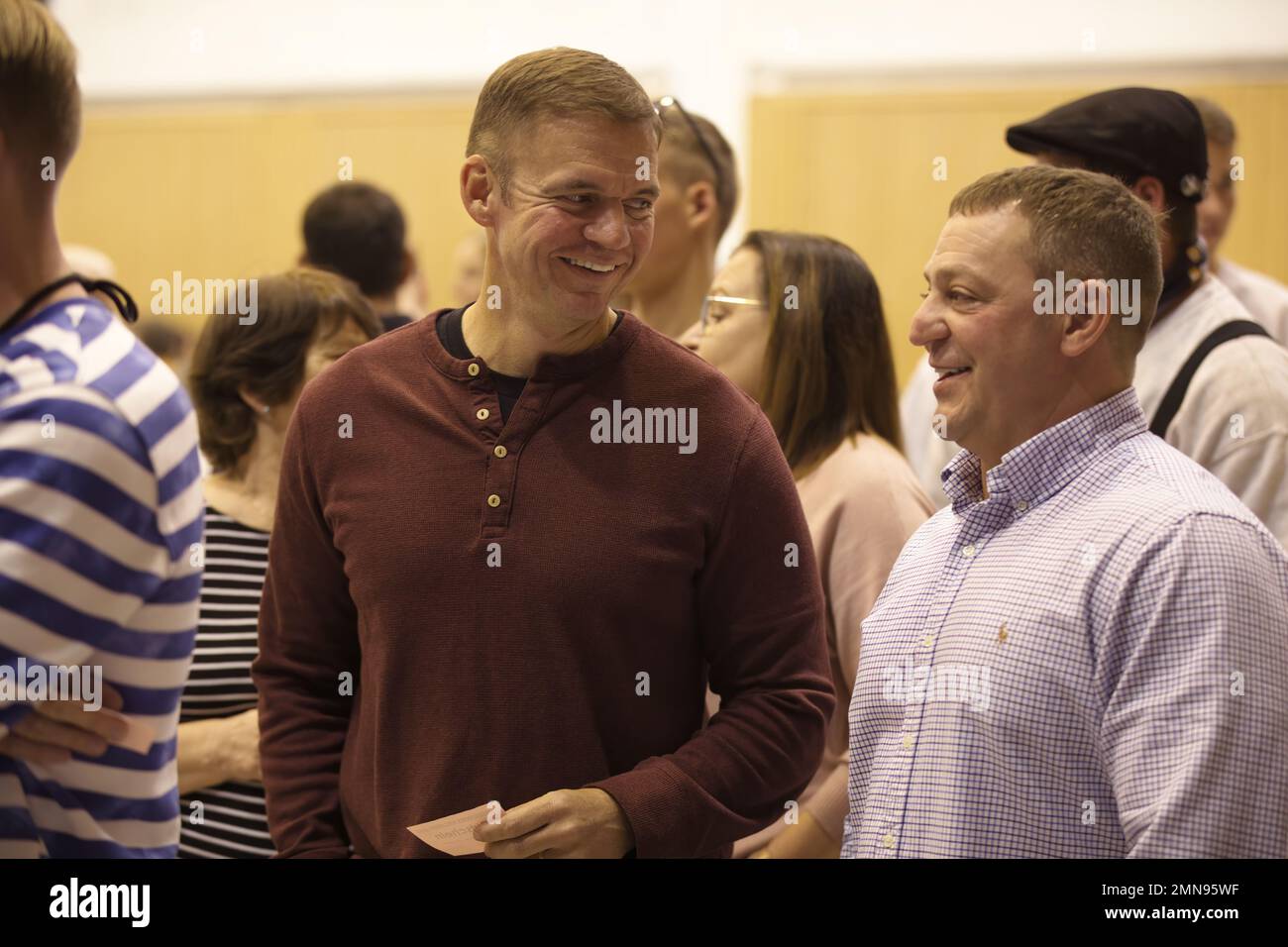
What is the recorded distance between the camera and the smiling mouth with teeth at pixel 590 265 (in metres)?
1.60

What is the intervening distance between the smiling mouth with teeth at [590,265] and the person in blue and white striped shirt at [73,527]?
0.46m

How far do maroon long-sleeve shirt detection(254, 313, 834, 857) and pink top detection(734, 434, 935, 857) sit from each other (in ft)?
0.71

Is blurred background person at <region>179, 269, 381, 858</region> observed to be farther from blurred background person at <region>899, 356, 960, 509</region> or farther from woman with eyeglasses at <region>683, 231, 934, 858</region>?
blurred background person at <region>899, 356, 960, 509</region>

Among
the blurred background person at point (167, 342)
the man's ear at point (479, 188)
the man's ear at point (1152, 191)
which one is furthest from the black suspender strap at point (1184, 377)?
the blurred background person at point (167, 342)

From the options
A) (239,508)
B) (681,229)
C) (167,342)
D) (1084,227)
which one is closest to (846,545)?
(1084,227)

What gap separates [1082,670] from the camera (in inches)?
56.2

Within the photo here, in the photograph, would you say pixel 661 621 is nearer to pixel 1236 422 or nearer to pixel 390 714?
pixel 390 714

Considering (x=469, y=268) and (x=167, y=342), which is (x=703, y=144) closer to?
(x=469, y=268)

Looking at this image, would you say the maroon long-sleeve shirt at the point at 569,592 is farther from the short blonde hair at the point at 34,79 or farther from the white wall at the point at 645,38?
the white wall at the point at 645,38

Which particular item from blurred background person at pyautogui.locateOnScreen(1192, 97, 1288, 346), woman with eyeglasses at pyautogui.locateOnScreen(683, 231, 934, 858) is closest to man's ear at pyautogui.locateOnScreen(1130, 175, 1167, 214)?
woman with eyeglasses at pyautogui.locateOnScreen(683, 231, 934, 858)

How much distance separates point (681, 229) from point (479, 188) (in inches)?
36.6

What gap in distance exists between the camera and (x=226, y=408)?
224 cm

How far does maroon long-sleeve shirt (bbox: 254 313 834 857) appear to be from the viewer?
1.56 meters
